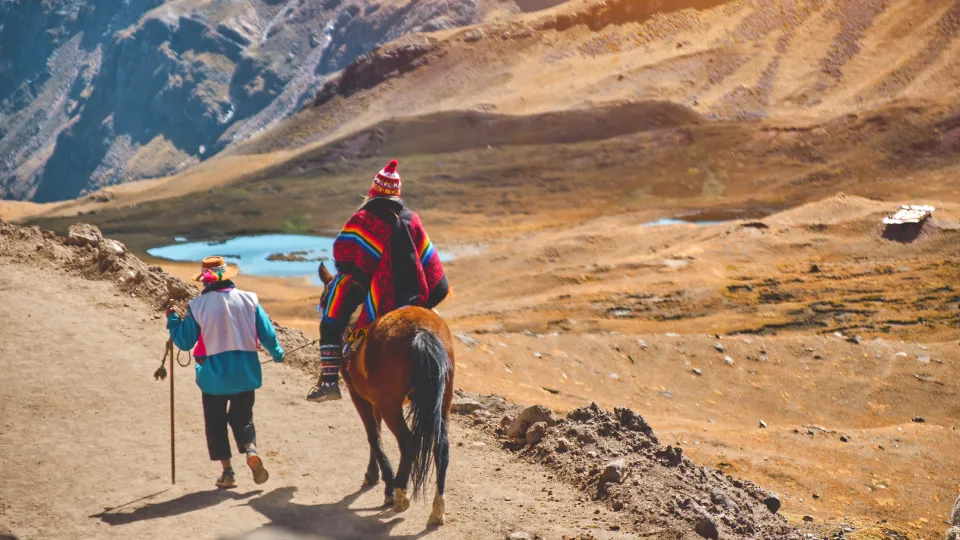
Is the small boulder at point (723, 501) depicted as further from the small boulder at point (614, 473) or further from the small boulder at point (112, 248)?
the small boulder at point (112, 248)

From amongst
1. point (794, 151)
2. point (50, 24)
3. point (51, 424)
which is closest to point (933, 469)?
point (51, 424)

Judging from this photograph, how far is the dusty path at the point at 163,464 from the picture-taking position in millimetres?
6344

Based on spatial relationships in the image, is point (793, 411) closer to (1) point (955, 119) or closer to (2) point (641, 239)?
(2) point (641, 239)

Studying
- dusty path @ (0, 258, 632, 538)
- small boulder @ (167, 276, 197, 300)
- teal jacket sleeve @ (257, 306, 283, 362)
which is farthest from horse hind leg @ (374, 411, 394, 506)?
small boulder @ (167, 276, 197, 300)

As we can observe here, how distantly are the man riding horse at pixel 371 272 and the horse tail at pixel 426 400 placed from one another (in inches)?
29.8

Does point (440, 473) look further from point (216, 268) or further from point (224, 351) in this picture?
point (216, 268)

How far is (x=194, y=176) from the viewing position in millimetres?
71938

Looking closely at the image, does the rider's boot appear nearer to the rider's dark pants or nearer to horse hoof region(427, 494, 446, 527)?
the rider's dark pants

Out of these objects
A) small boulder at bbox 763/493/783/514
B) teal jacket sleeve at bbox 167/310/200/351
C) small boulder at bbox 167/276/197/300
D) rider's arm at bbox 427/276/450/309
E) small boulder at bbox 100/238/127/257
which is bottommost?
small boulder at bbox 763/493/783/514

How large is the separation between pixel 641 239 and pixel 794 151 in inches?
701

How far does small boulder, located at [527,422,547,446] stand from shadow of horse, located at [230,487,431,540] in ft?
6.01

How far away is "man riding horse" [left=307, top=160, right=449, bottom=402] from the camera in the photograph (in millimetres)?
6930

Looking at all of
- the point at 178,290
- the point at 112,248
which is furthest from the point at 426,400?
the point at 112,248

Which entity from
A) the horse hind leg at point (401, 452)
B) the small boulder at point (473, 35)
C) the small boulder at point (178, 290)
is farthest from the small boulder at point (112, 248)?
the small boulder at point (473, 35)
